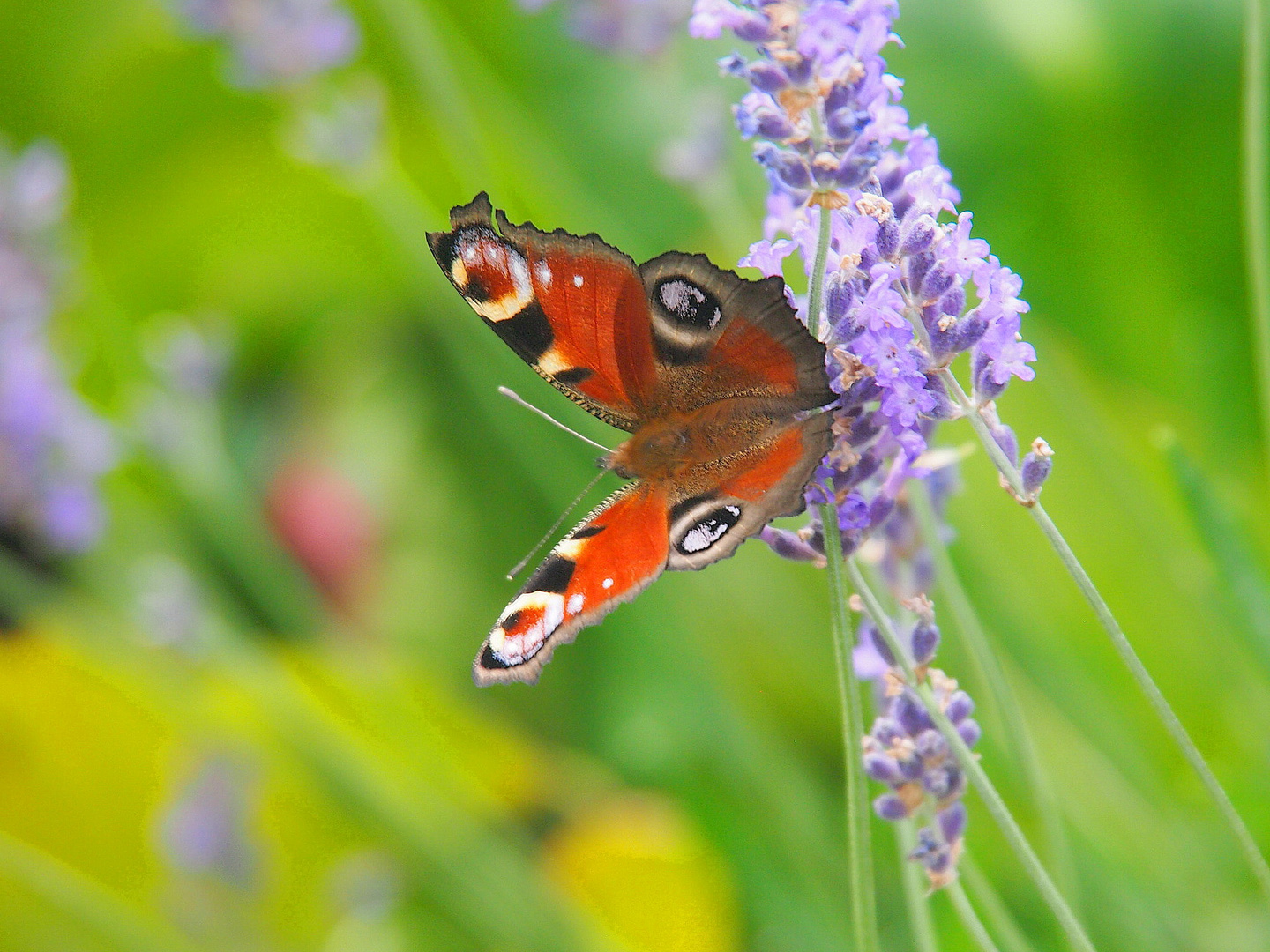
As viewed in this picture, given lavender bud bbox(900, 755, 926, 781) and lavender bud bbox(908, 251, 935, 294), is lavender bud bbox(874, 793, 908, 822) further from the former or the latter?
lavender bud bbox(908, 251, 935, 294)

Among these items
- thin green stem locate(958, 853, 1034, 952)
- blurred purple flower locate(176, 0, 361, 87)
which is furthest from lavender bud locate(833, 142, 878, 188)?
blurred purple flower locate(176, 0, 361, 87)

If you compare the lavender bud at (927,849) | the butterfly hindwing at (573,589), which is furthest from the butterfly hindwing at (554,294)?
the lavender bud at (927,849)

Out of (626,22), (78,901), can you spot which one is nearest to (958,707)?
(78,901)

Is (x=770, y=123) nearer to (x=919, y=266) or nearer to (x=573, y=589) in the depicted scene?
(x=919, y=266)

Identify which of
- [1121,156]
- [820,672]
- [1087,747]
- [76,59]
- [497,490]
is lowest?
[1087,747]

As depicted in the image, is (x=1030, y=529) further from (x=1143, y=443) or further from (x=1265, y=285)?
(x=1265, y=285)

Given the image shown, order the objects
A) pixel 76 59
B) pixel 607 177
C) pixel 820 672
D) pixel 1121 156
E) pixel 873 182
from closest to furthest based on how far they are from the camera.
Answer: pixel 873 182, pixel 820 672, pixel 1121 156, pixel 607 177, pixel 76 59

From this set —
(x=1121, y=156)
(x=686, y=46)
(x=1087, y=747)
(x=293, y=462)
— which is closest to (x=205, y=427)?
(x=293, y=462)
